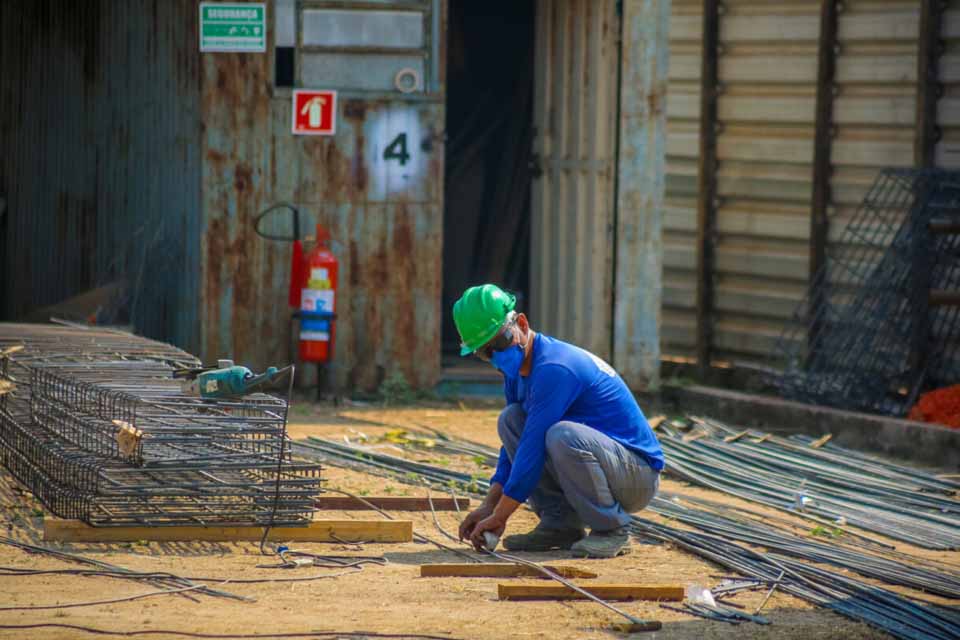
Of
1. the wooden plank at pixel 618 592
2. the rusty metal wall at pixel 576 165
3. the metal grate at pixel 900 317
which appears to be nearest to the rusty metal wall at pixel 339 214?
the rusty metal wall at pixel 576 165

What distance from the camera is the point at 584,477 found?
266 inches

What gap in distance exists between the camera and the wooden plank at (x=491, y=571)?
21.0 ft

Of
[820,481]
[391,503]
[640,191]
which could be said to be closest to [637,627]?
[391,503]

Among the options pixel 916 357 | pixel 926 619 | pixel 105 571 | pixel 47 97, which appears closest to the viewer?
pixel 926 619

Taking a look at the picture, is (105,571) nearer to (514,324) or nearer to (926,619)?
(514,324)

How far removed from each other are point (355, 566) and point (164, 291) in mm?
5933

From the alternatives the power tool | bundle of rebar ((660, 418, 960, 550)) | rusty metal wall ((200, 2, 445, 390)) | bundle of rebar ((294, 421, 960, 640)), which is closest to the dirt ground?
bundle of rebar ((294, 421, 960, 640))

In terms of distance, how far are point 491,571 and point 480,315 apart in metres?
1.14

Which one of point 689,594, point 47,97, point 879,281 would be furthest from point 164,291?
point 689,594

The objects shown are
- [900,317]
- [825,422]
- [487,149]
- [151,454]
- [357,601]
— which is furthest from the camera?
[487,149]

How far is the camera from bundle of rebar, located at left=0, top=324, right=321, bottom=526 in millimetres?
6816

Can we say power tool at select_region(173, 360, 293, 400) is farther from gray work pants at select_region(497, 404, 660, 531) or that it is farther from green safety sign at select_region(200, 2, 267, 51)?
green safety sign at select_region(200, 2, 267, 51)

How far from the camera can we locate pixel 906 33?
11.6 metres

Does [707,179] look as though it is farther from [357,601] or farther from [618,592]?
[357,601]
